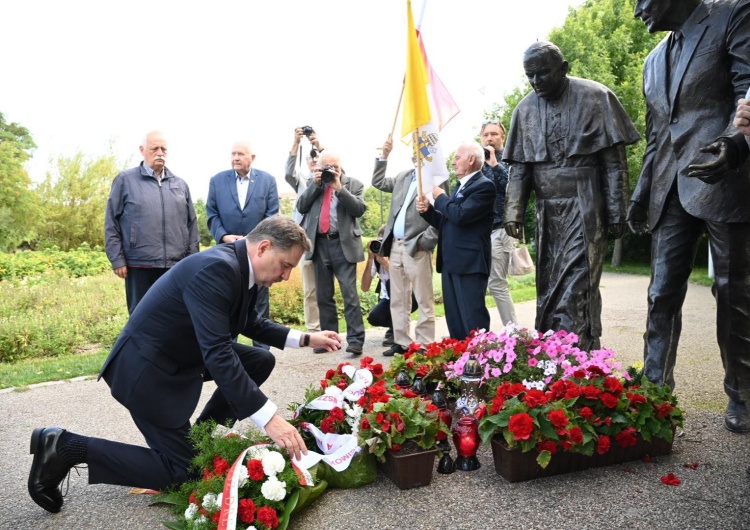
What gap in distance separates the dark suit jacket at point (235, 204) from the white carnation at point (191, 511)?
4.33 metres

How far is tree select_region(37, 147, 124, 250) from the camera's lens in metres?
25.5

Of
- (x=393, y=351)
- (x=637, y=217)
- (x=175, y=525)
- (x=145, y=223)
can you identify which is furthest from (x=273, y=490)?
(x=393, y=351)

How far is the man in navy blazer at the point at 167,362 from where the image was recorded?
10.4ft

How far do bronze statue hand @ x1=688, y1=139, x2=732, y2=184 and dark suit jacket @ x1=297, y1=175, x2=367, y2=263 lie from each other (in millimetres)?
4217

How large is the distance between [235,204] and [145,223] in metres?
1.13

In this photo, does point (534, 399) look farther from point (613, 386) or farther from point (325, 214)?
point (325, 214)

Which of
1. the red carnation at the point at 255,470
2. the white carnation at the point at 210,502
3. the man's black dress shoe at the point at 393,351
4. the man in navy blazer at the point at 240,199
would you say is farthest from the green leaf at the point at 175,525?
the man's black dress shoe at the point at 393,351

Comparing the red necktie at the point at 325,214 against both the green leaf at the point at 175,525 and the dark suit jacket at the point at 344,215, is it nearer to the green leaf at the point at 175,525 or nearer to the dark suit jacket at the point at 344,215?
the dark suit jacket at the point at 344,215

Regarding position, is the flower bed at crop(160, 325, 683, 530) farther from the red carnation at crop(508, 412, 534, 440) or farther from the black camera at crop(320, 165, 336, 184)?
the black camera at crop(320, 165, 336, 184)

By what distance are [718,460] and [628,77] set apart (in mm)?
21375

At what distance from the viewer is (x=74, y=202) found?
26.2m

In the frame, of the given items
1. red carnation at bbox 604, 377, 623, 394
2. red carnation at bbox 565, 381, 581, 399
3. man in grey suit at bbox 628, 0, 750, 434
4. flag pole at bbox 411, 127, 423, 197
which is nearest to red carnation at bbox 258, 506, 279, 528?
red carnation at bbox 565, 381, 581, 399

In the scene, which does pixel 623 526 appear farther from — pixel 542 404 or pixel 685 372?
pixel 685 372

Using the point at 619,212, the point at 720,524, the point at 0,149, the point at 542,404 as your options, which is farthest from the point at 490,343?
the point at 0,149
